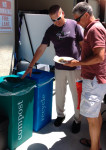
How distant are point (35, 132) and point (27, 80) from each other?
816 mm

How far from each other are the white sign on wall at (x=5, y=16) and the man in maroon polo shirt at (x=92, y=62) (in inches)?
72.8

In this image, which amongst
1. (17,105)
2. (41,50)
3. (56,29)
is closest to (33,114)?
(17,105)

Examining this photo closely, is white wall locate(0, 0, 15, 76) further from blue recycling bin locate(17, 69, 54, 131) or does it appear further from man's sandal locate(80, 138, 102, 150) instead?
man's sandal locate(80, 138, 102, 150)

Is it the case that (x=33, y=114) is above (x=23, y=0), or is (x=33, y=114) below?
below

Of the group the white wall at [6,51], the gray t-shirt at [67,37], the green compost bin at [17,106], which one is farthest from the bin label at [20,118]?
the white wall at [6,51]

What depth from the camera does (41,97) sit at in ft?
8.68

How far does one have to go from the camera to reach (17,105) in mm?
2223

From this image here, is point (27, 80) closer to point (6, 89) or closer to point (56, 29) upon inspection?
point (6, 89)

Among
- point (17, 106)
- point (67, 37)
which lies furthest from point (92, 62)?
point (17, 106)

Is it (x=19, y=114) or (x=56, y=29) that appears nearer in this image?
(x=19, y=114)

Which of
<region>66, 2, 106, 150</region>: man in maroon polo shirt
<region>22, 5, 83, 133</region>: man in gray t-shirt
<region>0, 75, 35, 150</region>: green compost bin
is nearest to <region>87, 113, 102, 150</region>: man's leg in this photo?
<region>66, 2, 106, 150</region>: man in maroon polo shirt

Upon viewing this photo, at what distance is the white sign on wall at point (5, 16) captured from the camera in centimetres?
340

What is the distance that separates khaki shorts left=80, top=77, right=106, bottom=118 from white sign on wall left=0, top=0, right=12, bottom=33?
2118 mm

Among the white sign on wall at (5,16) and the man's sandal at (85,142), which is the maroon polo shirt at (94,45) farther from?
the white sign on wall at (5,16)
